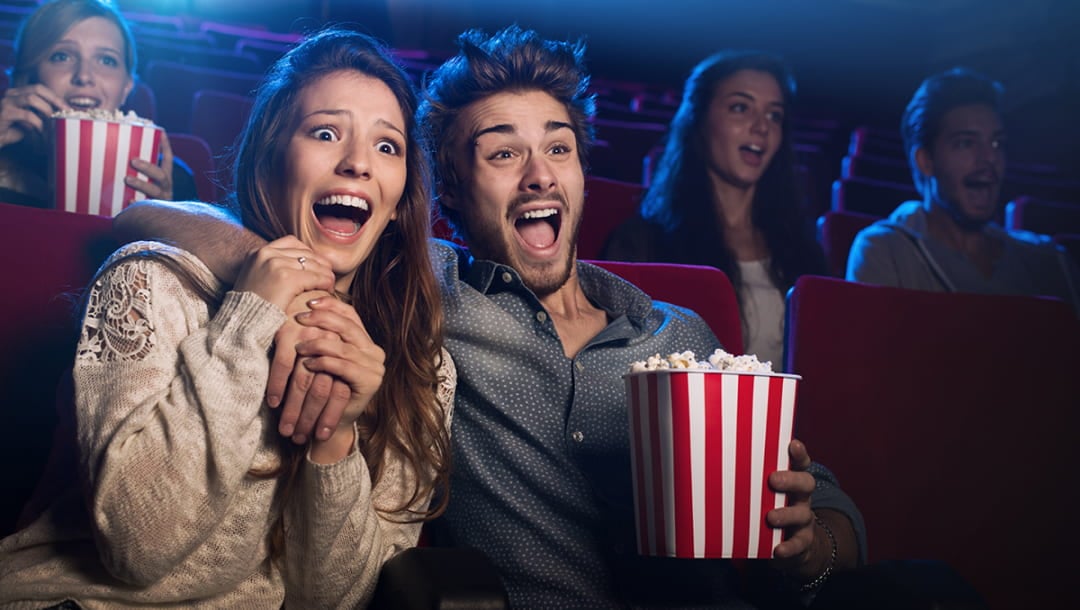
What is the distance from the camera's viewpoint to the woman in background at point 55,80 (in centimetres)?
181

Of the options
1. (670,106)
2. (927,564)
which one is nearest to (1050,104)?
(670,106)

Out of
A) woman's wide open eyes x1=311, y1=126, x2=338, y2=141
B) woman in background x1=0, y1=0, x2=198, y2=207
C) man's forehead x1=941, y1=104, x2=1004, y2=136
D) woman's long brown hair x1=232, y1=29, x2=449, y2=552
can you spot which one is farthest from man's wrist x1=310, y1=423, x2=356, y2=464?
man's forehead x1=941, y1=104, x2=1004, y2=136

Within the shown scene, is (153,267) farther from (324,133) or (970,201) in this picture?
(970,201)

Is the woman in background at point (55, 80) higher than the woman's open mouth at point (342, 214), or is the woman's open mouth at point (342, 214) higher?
the woman in background at point (55, 80)

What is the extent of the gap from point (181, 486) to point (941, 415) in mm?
1102

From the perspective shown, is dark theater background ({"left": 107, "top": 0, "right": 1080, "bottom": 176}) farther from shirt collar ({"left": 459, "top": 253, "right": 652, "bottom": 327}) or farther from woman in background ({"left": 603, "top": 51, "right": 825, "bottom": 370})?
shirt collar ({"left": 459, "top": 253, "right": 652, "bottom": 327})

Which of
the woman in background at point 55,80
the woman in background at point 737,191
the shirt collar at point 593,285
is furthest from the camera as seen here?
the woman in background at point 737,191

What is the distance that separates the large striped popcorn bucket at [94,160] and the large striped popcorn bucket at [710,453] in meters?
1.04

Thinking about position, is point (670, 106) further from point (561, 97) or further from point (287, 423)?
point (287, 423)

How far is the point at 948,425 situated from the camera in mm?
1438

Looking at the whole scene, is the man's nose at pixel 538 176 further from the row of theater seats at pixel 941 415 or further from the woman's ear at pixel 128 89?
the woman's ear at pixel 128 89

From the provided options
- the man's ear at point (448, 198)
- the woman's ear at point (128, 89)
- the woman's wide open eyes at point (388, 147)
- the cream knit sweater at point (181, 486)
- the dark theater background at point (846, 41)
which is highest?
the dark theater background at point (846, 41)

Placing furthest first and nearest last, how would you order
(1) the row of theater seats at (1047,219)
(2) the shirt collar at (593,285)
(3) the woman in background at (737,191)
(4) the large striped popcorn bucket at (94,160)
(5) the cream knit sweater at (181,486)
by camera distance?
(1) the row of theater seats at (1047,219) < (3) the woman in background at (737,191) < (4) the large striped popcorn bucket at (94,160) < (2) the shirt collar at (593,285) < (5) the cream knit sweater at (181,486)

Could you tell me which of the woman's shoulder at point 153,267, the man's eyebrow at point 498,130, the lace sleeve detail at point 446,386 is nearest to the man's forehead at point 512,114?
the man's eyebrow at point 498,130
